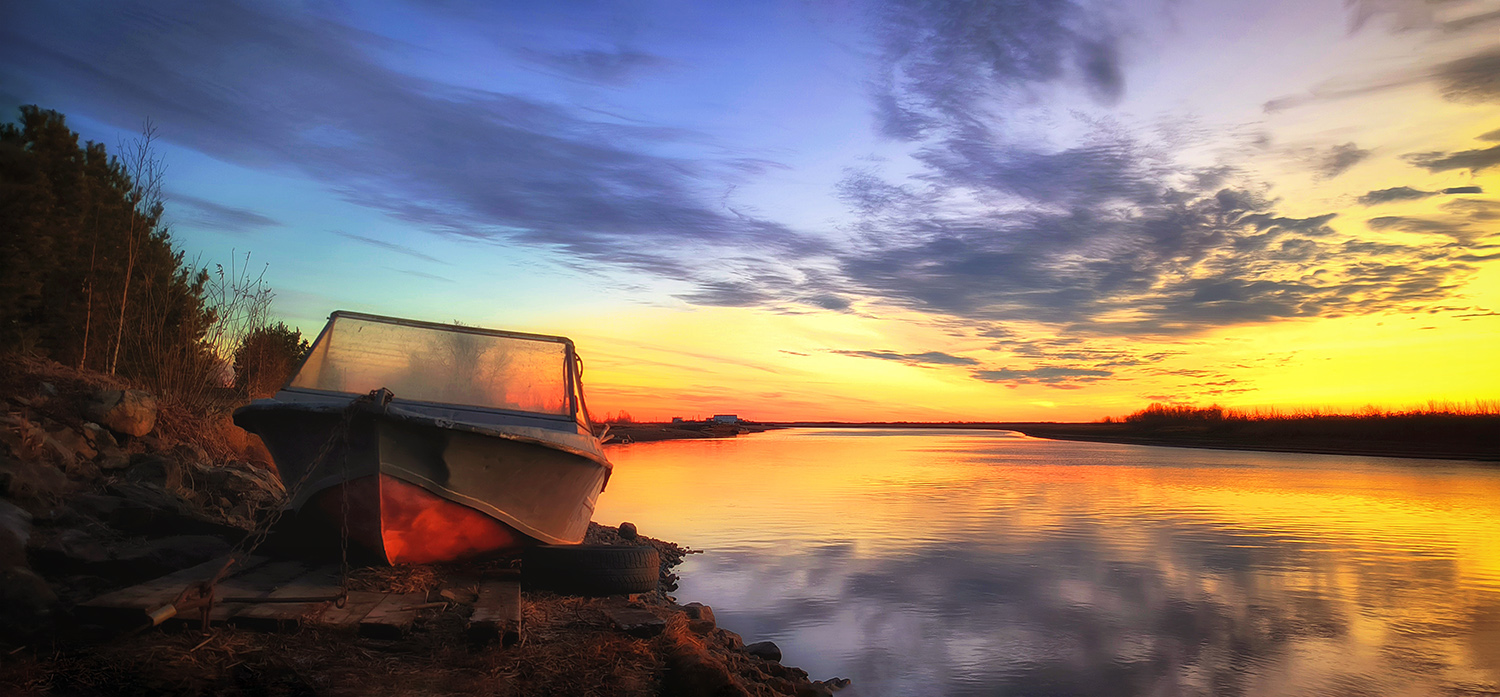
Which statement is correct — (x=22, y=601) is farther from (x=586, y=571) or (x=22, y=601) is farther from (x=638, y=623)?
(x=638, y=623)

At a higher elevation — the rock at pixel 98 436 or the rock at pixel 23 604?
the rock at pixel 98 436

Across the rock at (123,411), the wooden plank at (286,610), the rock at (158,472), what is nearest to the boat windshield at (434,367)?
the wooden plank at (286,610)

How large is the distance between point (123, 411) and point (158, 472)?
1679 millimetres

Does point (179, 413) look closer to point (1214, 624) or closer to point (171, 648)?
point (171, 648)

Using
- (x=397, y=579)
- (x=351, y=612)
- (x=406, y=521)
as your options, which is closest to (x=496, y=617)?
(x=351, y=612)

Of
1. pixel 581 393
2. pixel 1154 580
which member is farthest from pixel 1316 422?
pixel 581 393

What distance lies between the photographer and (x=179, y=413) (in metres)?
12.8

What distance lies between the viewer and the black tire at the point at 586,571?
7.08 metres

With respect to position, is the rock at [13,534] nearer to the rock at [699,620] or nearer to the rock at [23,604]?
the rock at [23,604]

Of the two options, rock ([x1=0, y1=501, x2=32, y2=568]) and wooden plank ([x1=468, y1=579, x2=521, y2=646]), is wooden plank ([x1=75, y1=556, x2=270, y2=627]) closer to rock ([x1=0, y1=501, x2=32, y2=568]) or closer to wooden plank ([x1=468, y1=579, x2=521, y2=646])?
rock ([x1=0, y1=501, x2=32, y2=568])

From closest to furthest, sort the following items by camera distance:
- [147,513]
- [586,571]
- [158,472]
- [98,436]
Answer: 1. [586,571]
2. [147,513]
3. [158,472]
4. [98,436]

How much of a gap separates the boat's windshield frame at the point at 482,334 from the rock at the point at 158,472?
8.34ft

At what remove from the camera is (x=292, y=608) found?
5344 mm

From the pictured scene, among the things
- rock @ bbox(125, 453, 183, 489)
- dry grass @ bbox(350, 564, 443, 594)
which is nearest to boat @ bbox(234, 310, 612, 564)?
dry grass @ bbox(350, 564, 443, 594)
